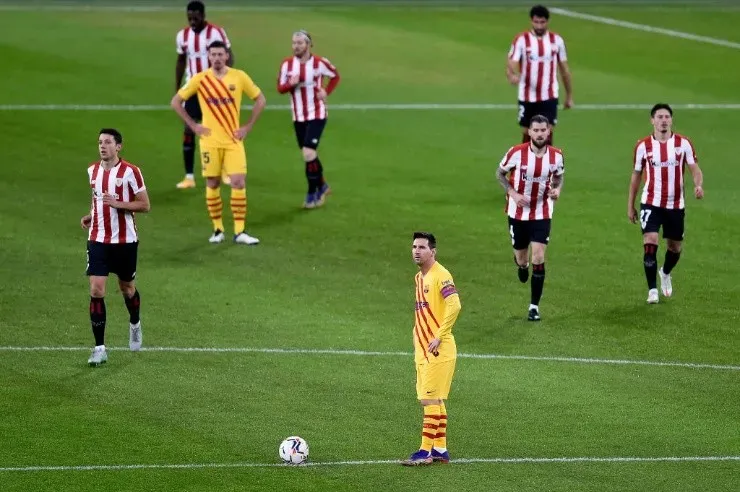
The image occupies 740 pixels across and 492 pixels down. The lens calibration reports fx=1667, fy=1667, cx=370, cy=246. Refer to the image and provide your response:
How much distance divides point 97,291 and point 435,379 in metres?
4.60

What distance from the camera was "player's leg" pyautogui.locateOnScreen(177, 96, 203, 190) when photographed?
25219 mm

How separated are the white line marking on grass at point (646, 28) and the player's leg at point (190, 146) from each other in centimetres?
1581

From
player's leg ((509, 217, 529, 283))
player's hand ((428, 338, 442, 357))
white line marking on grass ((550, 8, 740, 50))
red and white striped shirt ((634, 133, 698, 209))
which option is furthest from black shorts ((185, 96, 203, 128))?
white line marking on grass ((550, 8, 740, 50))

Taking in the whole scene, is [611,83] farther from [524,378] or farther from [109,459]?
[109,459]

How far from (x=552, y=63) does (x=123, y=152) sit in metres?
7.54

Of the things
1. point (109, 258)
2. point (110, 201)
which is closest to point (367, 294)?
point (109, 258)

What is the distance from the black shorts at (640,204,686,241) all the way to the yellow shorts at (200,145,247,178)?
5.55 m

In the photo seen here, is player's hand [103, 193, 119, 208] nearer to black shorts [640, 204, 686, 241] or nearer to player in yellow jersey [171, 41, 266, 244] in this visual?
player in yellow jersey [171, 41, 266, 244]

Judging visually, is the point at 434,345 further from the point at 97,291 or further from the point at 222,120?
the point at 222,120

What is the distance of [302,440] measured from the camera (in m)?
14.5

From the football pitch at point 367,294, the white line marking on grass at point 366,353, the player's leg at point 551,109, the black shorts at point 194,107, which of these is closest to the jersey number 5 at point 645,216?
the football pitch at point 367,294

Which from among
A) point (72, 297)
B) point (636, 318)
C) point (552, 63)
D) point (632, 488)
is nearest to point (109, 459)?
point (632, 488)

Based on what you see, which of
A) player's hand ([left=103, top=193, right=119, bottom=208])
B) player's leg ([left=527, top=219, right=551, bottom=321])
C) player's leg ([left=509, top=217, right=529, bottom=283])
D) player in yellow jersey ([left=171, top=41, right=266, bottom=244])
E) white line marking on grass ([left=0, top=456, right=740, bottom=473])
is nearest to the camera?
white line marking on grass ([left=0, top=456, right=740, bottom=473])

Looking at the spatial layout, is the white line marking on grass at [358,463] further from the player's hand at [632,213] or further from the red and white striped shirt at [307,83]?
the red and white striped shirt at [307,83]
